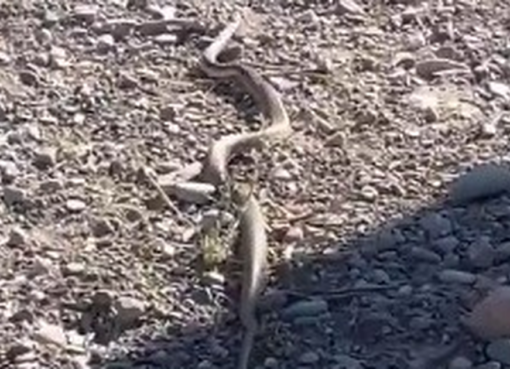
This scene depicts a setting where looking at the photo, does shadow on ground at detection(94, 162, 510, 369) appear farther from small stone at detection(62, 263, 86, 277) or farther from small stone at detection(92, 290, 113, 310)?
small stone at detection(62, 263, 86, 277)

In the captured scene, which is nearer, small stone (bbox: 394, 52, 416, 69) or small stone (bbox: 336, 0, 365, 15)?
small stone (bbox: 394, 52, 416, 69)

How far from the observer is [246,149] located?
13.2ft

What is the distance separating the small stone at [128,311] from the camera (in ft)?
11.2

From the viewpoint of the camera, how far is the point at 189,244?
12.0 ft

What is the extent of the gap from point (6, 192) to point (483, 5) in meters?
1.62

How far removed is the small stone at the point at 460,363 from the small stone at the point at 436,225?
45 cm

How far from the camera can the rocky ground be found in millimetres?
3367

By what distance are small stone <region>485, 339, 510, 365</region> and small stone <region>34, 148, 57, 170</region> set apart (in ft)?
3.88

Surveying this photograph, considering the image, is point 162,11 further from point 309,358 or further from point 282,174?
point 309,358

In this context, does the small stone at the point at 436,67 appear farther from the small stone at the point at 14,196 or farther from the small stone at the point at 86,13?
the small stone at the point at 14,196

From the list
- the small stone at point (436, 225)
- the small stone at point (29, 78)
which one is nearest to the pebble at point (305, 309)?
the small stone at point (436, 225)

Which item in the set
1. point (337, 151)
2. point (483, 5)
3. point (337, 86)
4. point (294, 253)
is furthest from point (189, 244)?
point (483, 5)

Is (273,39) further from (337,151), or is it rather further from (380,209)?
(380,209)

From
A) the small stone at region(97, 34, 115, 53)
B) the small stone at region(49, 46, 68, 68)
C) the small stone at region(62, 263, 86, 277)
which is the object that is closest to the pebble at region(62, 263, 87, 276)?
the small stone at region(62, 263, 86, 277)
